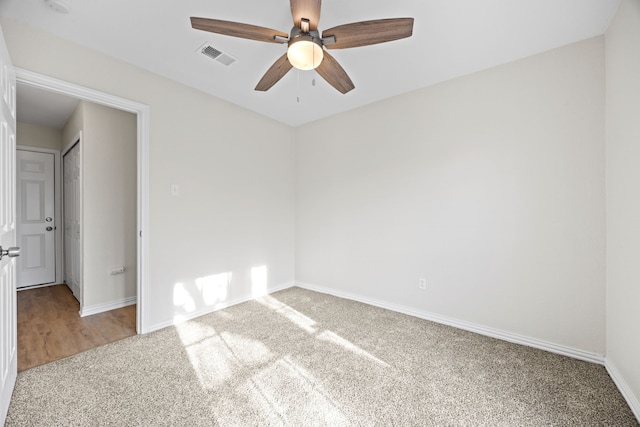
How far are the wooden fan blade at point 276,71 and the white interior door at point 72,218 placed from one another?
2.58 m

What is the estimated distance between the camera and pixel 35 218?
3.95 m

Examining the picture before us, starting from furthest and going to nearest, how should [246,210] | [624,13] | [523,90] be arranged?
1. [246,210]
2. [523,90]
3. [624,13]

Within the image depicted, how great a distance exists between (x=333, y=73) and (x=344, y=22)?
1.17 feet

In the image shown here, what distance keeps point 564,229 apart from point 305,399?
225cm

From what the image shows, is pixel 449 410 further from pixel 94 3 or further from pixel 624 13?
pixel 94 3

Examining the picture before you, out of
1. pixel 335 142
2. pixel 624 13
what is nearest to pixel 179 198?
pixel 335 142

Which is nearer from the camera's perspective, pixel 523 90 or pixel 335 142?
pixel 523 90

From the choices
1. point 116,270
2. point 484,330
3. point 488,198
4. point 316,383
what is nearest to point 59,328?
point 116,270

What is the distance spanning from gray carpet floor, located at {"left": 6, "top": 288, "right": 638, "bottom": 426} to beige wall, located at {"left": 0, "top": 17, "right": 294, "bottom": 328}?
0.54 meters

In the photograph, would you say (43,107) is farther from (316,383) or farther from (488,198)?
(488,198)

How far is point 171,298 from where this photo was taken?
2686 mm

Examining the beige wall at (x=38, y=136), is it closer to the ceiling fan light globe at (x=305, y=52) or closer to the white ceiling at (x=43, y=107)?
the white ceiling at (x=43, y=107)

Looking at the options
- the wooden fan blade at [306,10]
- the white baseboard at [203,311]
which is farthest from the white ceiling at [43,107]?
the wooden fan blade at [306,10]

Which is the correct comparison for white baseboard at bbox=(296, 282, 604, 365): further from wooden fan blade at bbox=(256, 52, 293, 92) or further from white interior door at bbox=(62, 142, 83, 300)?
white interior door at bbox=(62, 142, 83, 300)
